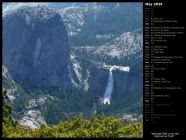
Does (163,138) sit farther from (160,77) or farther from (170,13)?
(170,13)

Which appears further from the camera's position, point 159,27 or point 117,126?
point 117,126

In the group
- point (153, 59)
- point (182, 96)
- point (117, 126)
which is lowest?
point (117, 126)

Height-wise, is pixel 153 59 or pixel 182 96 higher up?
pixel 153 59

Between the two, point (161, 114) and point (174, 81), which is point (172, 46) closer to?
point (174, 81)

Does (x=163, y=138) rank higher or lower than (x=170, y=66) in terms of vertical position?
lower

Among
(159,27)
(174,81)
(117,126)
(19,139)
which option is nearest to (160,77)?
(174,81)

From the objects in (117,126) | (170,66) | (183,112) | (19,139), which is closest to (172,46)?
(170,66)
